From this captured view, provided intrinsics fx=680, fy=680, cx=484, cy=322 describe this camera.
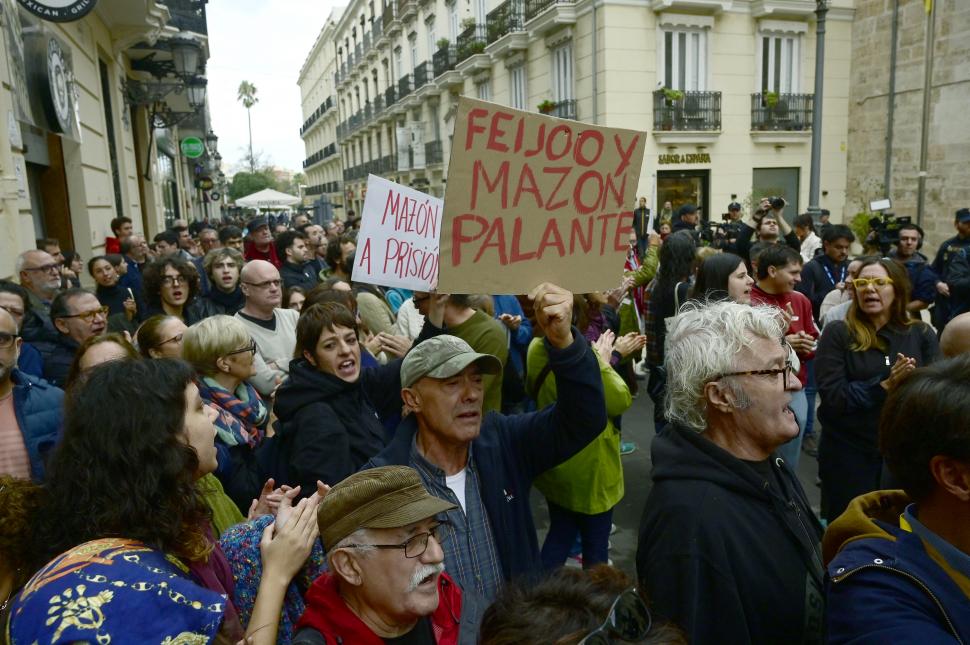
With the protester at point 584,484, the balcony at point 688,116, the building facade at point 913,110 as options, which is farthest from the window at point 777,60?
the protester at point 584,484

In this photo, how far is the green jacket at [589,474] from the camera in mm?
3443

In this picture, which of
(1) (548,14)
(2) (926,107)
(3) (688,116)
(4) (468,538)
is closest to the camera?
(4) (468,538)

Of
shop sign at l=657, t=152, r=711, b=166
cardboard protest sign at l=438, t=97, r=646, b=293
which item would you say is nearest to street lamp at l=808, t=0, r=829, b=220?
shop sign at l=657, t=152, r=711, b=166

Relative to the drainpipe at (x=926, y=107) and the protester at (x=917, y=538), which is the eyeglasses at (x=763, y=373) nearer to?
the protester at (x=917, y=538)

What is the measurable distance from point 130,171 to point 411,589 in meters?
11.7

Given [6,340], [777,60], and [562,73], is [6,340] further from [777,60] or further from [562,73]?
[777,60]

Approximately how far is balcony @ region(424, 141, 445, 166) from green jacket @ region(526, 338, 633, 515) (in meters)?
26.5

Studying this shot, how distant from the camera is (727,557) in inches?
67.3

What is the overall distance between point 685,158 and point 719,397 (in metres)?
17.4

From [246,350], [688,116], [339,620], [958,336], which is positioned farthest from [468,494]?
[688,116]

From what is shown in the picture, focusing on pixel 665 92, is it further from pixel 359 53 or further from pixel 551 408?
pixel 359 53

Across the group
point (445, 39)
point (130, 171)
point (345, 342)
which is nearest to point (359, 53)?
point (445, 39)

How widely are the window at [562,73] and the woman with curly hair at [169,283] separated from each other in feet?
51.7

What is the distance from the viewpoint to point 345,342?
3045mm
